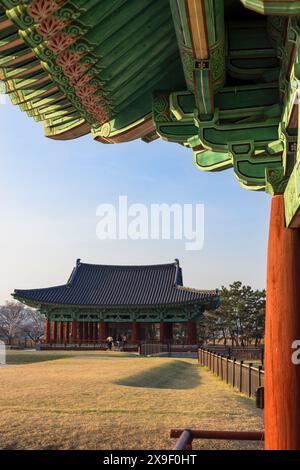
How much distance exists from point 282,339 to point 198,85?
1960mm

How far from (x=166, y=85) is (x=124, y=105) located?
0.44 m

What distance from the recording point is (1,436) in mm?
6598

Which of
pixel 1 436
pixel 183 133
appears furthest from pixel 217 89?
pixel 1 436

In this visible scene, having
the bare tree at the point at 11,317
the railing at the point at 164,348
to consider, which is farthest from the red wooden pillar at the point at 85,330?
the bare tree at the point at 11,317

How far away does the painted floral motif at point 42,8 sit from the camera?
8.85 ft

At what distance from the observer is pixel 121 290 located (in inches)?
1564

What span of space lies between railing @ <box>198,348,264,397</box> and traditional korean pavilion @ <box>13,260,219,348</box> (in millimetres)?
15288

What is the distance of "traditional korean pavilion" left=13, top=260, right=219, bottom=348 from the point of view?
119ft

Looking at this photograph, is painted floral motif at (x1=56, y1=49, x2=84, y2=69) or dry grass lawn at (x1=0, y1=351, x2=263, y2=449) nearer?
painted floral motif at (x1=56, y1=49, x2=84, y2=69)

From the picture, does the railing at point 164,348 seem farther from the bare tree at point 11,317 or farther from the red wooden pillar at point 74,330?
the bare tree at point 11,317

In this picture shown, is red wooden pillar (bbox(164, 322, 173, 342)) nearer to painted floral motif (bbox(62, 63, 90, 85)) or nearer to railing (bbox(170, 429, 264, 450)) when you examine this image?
railing (bbox(170, 429, 264, 450))

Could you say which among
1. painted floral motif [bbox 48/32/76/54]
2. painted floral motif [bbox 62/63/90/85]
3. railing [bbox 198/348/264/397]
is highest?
painted floral motif [bbox 48/32/76/54]

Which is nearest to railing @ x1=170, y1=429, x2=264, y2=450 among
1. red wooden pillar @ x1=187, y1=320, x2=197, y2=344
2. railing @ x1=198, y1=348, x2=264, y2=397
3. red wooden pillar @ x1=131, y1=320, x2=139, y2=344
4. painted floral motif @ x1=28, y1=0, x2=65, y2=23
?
painted floral motif @ x1=28, y1=0, x2=65, y2=23

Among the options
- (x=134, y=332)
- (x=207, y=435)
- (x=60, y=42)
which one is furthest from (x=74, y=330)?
(x=60, y=42)
